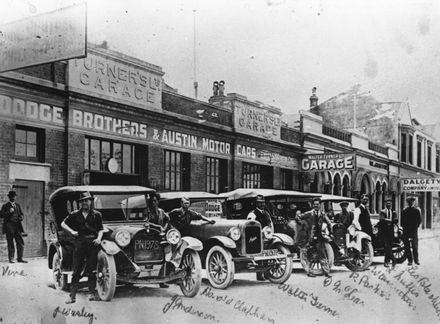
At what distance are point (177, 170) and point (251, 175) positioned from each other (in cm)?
101

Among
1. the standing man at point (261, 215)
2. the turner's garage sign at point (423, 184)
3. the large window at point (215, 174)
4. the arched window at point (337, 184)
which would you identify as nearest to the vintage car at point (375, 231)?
the arched window at point (337, 184)

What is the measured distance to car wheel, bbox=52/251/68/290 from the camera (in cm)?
586

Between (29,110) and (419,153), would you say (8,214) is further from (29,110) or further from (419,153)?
(419,153)

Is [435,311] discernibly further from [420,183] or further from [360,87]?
[360,87]

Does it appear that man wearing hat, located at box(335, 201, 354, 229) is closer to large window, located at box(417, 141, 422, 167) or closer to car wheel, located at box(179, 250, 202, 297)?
large window, located at box(417, 141, 422, 167)

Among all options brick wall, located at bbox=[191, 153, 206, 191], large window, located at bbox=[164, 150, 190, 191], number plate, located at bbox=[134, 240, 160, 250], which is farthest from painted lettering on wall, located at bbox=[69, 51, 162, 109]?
number plate, located at bbox=[134, 240, 160, 250]

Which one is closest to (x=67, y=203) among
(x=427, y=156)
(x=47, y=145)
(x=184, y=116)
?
(x=47, y=145)

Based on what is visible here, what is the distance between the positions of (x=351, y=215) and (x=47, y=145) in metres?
3.82

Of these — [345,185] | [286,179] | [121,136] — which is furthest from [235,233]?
[345,185]

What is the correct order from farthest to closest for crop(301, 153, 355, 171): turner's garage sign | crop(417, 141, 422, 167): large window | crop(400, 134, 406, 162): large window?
crop(301, 153, 355, 171): turner's garage sign, crop(400, 134, 406, 162): large window, crop(417, 141, 422, 167): large window

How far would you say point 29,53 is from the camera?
5.84m

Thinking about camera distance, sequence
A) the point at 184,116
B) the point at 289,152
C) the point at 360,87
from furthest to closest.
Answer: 1. the point at 289,152
2. the point at 184,116
3. the point at 360,87

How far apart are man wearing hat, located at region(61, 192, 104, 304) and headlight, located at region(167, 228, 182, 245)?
68cm

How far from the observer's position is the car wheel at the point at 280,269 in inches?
260
